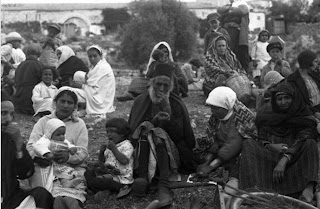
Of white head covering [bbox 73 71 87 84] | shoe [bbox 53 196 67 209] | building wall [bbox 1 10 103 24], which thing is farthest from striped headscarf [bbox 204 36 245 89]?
building wall [bbox 1 10 103 24]

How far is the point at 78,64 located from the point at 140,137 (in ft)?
15.2

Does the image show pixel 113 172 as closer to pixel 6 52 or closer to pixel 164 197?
pixel 164 197

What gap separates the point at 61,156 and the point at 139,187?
742mm

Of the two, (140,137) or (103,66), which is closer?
(140,137)

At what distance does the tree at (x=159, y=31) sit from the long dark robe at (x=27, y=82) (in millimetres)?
22651

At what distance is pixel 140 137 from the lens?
5.70 metres

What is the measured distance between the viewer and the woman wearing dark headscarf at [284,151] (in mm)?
5340

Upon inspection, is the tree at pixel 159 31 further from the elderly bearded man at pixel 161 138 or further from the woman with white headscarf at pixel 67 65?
the elderly bearded man at pixel 161 138

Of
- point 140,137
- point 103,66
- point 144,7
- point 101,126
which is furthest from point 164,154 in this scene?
point 144,7

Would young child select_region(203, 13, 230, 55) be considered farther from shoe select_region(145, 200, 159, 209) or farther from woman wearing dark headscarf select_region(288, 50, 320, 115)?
shoe select_region(145, 200, 159, 209)

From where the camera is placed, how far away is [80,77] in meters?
9.79

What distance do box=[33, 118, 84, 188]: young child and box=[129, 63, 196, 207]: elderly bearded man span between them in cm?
55

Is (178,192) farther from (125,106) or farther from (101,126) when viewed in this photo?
(125,106)

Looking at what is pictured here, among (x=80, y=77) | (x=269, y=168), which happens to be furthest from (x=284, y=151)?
(x=80, y=77)
